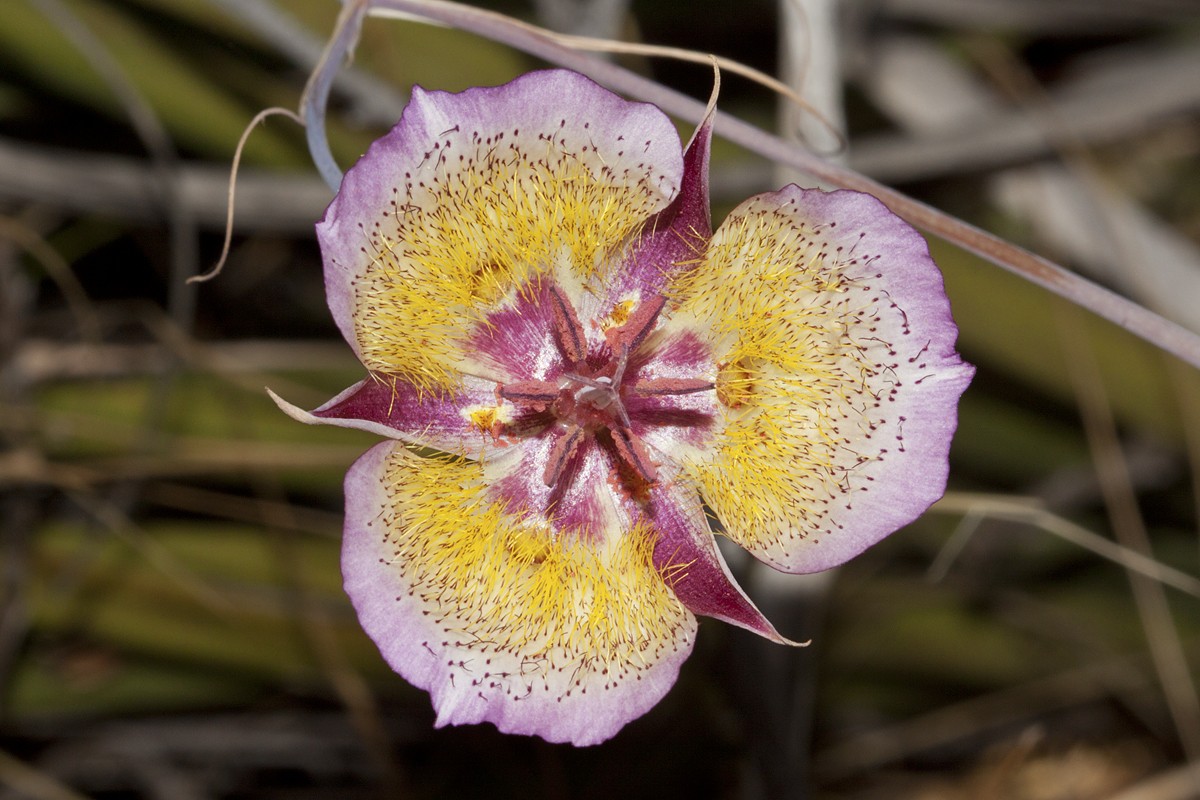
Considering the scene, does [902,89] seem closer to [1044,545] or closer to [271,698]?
[1044,545]

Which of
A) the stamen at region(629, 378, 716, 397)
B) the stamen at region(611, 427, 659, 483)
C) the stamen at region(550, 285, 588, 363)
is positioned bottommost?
the stamen at region(611, 427, 659, 483)

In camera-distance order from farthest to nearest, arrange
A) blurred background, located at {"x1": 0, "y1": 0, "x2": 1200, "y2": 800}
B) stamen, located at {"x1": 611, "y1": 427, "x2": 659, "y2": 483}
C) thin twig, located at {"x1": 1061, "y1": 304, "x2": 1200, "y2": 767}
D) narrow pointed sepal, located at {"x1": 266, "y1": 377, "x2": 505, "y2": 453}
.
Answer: thin twig, located at {"x1": 1061, "y1": 304, "x2": 1200, "y2": 767}, blurred background, located at {"x1": 0, "y1": 0, "x2": 1200, "y2": 800}, stamen, located at {"x1": 611, "y1": 427, "x2": 659, "y2": 483}, narrow pointed sepal, located at {"x1": 266, "y1": 377, "x2": 505, "y2": 453}

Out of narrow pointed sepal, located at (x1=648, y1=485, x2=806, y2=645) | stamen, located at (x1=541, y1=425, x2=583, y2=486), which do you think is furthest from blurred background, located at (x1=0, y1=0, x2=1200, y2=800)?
stamen, located at (x1=541, y1=425, x2=583, y2=486)

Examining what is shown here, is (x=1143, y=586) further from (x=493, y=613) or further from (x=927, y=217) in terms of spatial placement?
(x=493, y=613)

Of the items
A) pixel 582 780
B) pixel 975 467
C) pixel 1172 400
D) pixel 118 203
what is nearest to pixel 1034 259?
pixel 1172 400

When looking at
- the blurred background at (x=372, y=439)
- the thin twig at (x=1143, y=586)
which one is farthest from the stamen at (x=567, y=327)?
the thin twig at (x=1143, y=586)

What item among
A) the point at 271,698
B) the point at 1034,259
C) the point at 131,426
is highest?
the point at 1034,259

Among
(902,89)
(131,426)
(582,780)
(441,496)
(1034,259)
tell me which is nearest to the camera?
(1034,259)

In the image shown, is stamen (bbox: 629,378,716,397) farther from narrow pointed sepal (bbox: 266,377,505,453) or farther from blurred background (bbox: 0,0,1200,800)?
blurred background (bbox: 0,0,1200,800)
